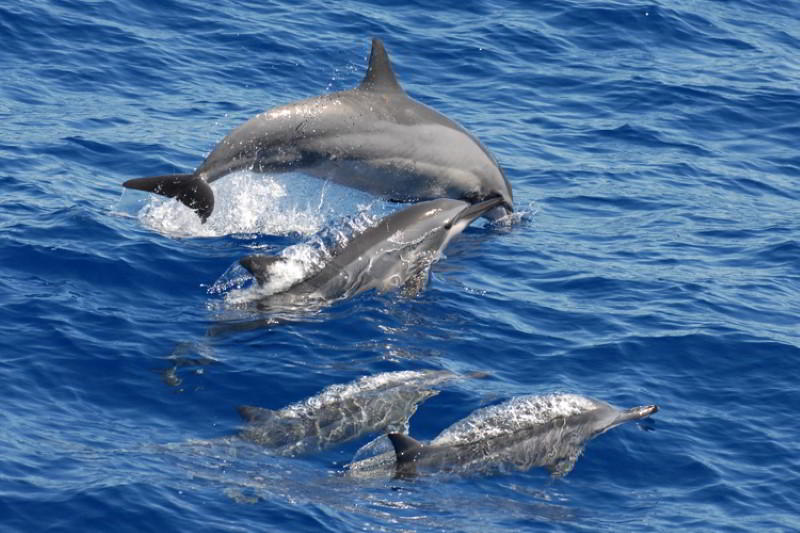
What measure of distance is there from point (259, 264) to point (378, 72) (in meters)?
3.51

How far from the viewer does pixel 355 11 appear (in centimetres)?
2520

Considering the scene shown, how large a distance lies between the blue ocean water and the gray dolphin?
0.64m

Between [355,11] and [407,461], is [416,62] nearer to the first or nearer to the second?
[355,11]

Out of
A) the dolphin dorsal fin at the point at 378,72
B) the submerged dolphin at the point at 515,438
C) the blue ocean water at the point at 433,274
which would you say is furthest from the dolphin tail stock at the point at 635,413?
the dolphin dorsal fin at the point at 378,72

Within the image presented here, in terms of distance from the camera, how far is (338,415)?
36.5ft

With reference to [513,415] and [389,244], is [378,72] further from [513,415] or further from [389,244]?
[513,415]

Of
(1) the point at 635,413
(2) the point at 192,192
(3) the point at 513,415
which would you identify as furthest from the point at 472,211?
(3) the point at 513,415

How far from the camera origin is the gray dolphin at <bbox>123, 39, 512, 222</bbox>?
1452 cm

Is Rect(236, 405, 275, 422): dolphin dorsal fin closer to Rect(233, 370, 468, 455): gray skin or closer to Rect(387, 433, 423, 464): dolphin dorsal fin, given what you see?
Rect(233, 370, 468, 455): gray skin

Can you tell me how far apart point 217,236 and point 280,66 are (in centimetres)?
757

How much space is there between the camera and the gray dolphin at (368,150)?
47.6 feet

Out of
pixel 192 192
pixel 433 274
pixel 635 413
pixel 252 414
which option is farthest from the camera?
pixel 433 274

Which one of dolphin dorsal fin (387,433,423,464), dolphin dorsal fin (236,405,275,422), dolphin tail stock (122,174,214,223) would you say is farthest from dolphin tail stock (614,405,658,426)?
dolphin tail stock (122,174,214,223)

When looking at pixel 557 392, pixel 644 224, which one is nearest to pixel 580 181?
pixel 644 224
